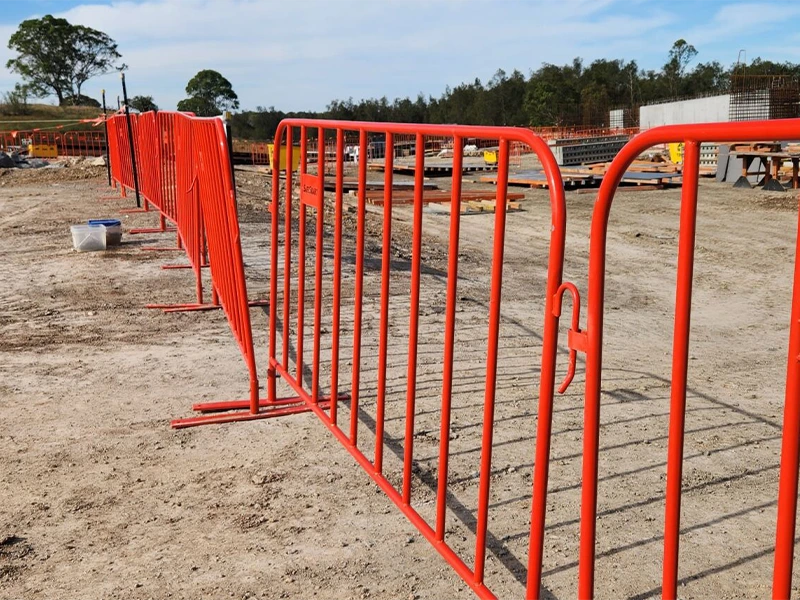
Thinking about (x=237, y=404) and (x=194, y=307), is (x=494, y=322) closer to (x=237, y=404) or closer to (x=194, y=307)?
(x=237, y=404)

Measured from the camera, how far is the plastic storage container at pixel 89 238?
1142cm

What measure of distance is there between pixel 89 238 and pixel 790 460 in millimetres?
11088

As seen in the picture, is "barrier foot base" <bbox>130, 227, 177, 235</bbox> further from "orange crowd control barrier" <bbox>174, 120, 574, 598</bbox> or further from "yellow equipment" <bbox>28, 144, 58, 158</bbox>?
"yellow equipment" <bbox>28, 144, 58, 158</bbox>

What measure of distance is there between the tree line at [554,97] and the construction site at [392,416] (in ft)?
229

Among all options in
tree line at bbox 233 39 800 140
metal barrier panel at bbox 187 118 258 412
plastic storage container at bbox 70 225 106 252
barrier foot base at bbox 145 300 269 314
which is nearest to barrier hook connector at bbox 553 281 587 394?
metal barrier panel at bbox 187 118 258 412

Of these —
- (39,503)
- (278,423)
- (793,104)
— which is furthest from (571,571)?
(793,104)

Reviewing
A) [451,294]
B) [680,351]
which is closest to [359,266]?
[451,294]

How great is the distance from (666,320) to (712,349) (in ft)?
3.89

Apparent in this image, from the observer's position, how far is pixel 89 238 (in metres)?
11.4

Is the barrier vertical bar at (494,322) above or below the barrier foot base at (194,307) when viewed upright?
above

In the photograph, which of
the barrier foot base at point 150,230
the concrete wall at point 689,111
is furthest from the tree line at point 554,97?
the barrier foot base at point 150,230

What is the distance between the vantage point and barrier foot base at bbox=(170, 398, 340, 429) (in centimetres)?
516

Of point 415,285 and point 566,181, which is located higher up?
point 415,285

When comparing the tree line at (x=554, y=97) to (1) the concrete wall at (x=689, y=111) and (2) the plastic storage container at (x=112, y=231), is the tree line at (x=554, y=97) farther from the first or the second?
(2) the plastic storage container at (x=112, y=231)
